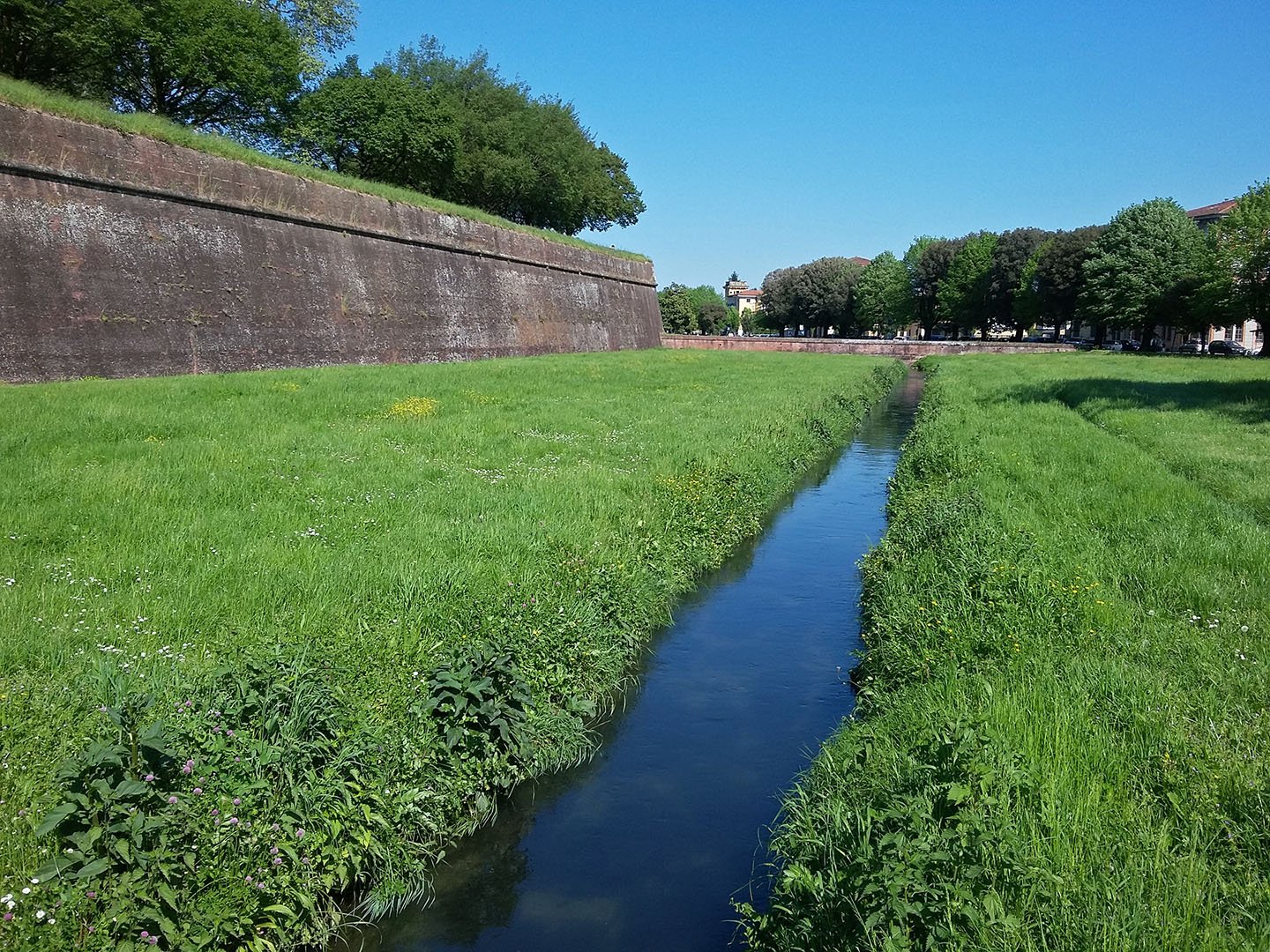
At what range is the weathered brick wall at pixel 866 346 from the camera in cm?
5375

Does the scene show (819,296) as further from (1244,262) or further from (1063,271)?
(1244,262)

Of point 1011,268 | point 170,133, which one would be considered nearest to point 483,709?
point 170,133

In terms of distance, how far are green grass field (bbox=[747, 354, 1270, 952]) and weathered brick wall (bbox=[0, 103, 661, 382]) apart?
39.7 feet

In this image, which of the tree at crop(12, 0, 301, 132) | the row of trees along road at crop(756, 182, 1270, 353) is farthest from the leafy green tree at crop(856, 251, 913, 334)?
the tree at crop(12, 0, 301, 132)

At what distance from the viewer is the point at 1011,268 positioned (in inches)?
2549

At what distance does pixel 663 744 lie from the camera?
5.24 m

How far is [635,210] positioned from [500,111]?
46.4 ft

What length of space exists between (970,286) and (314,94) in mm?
54864

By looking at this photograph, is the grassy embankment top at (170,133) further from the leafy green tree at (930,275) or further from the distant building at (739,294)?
the distant building at (739,294)

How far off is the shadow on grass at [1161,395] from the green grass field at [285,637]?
34.8ft

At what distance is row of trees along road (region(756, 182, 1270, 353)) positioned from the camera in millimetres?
40656

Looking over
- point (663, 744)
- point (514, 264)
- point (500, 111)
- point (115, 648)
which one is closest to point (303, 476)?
point (115, 648)

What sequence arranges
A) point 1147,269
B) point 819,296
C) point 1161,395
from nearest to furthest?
point 1161,395 < point 1147,269 < point 819,296

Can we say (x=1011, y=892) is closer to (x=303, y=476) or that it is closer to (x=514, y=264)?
(x=303, y=476)
